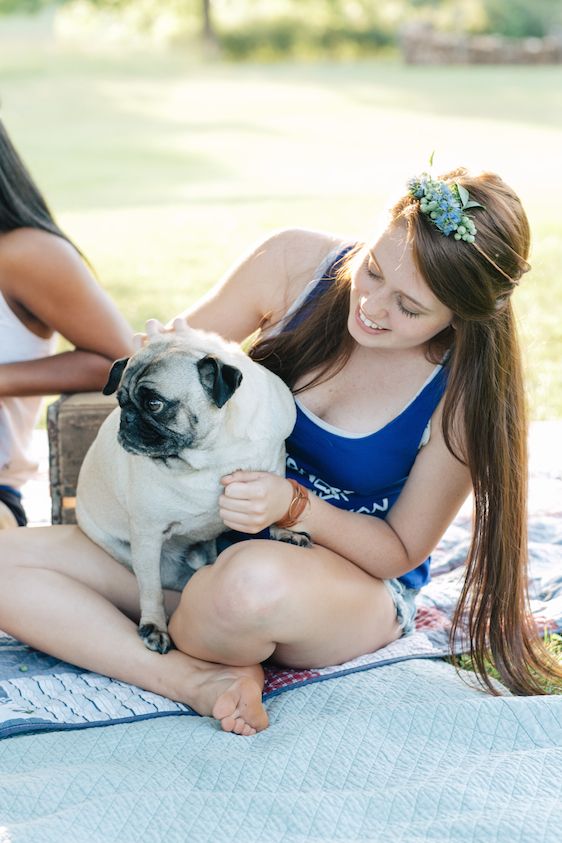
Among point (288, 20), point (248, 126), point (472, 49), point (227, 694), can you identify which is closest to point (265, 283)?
point (227, 694)

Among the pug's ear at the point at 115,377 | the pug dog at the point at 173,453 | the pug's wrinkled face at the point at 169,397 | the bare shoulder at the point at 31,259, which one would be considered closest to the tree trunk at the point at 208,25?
the bare shoulder at the point at 31,259

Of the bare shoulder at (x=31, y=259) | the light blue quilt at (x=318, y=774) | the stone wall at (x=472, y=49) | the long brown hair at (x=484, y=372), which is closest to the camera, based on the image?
the light blue quilt at (x=318, y=774)

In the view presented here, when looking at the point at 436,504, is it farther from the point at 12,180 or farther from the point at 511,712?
the point at 12,180

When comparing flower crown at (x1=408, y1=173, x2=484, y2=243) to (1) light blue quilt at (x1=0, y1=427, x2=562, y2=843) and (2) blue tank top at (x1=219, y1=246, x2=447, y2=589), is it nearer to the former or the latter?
(2) blue tank top at (x1=219, y1=246, x2=447, y2=589)

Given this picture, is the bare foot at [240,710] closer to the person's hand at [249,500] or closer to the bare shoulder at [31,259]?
the person's hand at [249,500]

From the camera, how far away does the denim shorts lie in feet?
9.02

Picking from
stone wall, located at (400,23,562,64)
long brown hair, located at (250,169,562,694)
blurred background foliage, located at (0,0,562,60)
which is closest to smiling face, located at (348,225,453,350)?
long brown hair, located at (250,169,562,694)

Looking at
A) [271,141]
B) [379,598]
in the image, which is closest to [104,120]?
[271,141]

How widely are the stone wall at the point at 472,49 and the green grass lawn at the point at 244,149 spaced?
550 millimetres

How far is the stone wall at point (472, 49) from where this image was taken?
2419 centimetres

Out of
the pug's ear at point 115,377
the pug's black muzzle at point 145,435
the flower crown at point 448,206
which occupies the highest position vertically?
the flower crown at point 448,206

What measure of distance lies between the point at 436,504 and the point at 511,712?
510 millimetres

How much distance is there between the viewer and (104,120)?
18453 mm

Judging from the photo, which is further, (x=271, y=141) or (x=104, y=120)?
(x=104, y=120)
